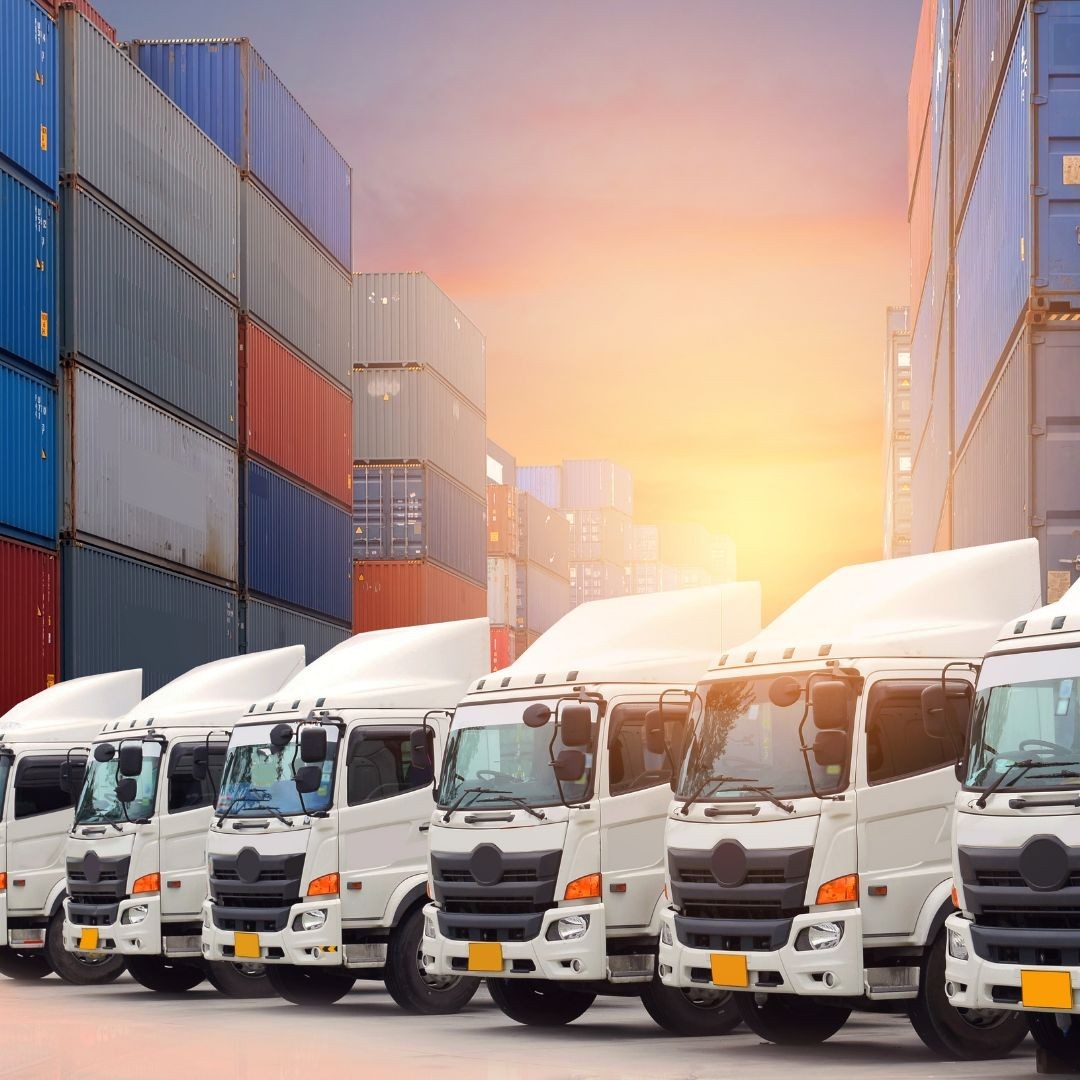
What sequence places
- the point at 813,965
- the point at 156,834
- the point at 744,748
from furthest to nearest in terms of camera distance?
the point at 156,834 < the point at 744,748 < the point at 813,965

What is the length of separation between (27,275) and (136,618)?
235 inches

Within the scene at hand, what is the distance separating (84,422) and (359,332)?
76.4 feet

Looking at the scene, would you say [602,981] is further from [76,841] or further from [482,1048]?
[76,841]

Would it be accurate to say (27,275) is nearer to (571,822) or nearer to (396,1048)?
(571,822)

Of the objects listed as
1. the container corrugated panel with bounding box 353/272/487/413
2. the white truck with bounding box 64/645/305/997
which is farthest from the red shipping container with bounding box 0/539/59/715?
the container corrugated panel with bounding box 353/272/487/413

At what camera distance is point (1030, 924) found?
10000 mm

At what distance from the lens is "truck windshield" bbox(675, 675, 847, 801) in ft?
38.5

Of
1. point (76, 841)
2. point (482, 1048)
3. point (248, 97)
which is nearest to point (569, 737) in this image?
point (482, 1048)

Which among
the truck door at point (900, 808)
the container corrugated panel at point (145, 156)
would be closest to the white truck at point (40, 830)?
the truck door at point (900, 808)

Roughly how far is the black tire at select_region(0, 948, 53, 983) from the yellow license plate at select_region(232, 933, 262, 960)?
530cm

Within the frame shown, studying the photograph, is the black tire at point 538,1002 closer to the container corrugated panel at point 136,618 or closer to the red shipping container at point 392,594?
the container corrugated panel at point 136,618

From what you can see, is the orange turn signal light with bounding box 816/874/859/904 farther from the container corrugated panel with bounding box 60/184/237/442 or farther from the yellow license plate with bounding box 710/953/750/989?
the container corrugated panel with bounding box 60/184/237/442

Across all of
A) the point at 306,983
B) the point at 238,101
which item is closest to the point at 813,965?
the point at 306,983

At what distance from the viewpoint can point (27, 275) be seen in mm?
28453
